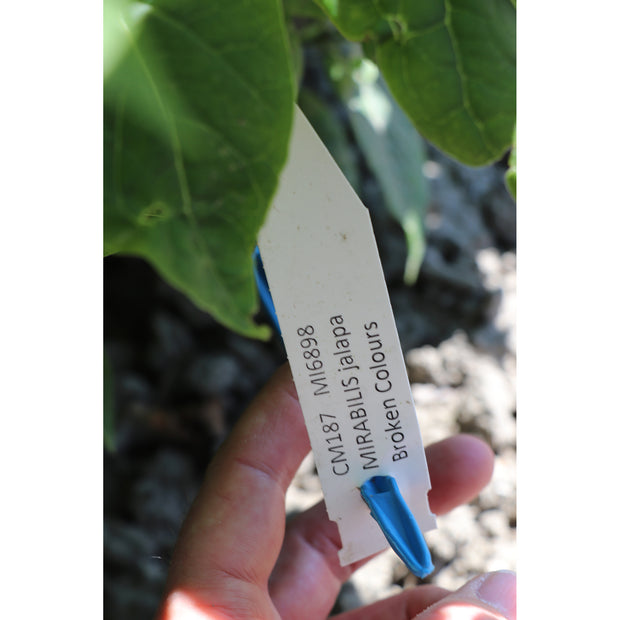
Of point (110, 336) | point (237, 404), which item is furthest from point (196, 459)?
point (110, 336)

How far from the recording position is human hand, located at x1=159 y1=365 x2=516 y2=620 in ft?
1.08

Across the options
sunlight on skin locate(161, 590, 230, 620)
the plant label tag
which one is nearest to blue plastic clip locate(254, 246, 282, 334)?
the plant label tag

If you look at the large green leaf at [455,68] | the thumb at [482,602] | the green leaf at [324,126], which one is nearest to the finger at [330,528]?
the thumb at [482,602]

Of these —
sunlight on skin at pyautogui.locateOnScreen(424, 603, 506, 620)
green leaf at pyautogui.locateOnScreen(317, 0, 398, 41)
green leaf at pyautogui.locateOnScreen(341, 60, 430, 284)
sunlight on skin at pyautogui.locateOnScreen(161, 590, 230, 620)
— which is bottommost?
sunlight on skin at pyautogui.locateOnScreen(161, 590, 230, 620)

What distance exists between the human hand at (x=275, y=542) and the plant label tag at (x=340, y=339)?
0.16 feet

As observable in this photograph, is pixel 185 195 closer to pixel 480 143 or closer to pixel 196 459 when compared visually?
pixel 480 143

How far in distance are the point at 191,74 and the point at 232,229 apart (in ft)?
0.19

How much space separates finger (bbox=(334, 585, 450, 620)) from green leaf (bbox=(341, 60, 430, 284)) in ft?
1.13

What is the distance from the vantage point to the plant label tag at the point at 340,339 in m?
0.30

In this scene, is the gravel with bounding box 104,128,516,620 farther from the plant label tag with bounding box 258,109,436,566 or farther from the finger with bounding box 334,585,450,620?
the plant label tag with bounding box 258,109,436,566

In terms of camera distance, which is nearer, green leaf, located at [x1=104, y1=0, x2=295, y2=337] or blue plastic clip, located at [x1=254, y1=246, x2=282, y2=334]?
green leaf, located at [x1=104, y1=0, x2=295, y2=337]

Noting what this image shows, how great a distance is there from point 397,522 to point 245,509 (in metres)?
0.09

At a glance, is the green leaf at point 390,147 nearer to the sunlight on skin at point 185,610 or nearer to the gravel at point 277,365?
the gravel at point 277,365

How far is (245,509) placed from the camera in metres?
0.37
